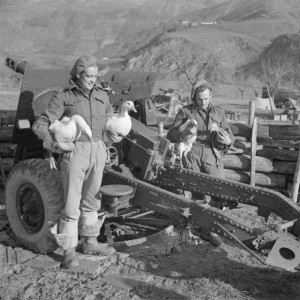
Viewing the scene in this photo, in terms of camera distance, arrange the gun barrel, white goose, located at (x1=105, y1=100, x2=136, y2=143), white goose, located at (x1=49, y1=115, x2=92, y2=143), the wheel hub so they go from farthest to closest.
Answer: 1. the gun barrel
2. the wheel hub
3. white goose, located at (x1=105, y1=100, x2=136, y2=143)
4. white goose, located at (x1=49, y1=115, x2=92, y2=143)

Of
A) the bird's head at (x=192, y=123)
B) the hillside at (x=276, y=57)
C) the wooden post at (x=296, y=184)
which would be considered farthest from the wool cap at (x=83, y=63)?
the hillside at (x=276, y=57)

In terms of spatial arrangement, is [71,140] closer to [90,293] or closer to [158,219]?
[90,293]

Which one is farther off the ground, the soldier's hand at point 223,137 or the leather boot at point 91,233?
the soldier's hand at point 223,137

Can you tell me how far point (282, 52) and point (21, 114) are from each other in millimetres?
88376

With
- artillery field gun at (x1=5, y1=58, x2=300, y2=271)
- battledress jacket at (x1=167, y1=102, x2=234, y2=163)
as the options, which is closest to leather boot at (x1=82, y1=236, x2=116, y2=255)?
artillery field gun at (x1=5, y1=58, x2=300, y2=271)

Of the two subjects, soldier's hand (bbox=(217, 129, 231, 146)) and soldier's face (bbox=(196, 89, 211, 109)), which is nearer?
soldier's hand (bbox=(217, 129, 231, 146))

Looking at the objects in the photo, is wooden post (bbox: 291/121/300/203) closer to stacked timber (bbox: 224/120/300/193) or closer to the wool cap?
stacked timber (bbox: 224/120/300/193)

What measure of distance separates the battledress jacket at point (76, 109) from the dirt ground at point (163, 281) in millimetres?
1180

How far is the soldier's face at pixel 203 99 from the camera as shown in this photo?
495cm

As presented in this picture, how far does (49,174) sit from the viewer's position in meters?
4.52

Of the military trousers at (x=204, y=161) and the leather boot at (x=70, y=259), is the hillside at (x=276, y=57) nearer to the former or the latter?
the military trousers at (x=204, y=161)

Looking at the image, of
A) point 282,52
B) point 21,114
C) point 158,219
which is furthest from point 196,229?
point 282,52

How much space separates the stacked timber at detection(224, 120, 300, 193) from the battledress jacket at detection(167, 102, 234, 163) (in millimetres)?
2867

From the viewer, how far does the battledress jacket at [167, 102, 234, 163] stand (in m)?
5.00
